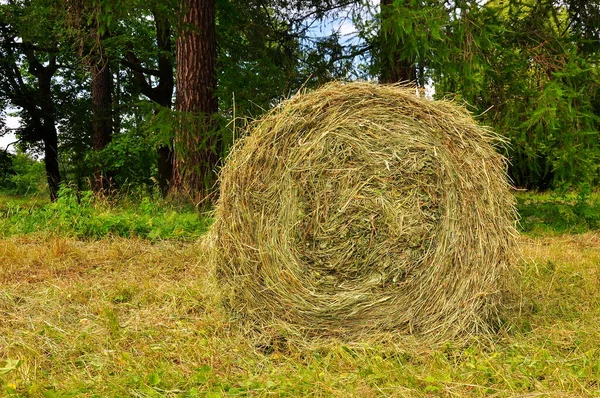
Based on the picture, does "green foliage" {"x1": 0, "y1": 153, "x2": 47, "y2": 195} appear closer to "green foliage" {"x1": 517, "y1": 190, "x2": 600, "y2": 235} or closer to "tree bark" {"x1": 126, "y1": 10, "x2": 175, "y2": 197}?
"tree bark" {"x1": 126, "y1": 10, "x2": 175, "y2": 197}

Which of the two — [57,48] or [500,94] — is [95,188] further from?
[500,94]

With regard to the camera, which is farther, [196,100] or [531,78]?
[531,78]

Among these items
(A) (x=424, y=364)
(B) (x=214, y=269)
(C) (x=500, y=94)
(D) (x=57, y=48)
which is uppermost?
(D) (x=57, y=48)

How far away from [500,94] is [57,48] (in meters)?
14.4

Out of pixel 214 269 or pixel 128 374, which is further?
pixel 214 269

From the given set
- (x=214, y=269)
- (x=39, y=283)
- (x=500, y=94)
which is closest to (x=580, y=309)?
(x=214, y=269)

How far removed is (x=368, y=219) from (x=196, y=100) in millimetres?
5709

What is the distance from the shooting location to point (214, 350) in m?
3.70

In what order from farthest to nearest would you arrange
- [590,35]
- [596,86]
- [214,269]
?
[590,35]
[596,86]
[214,269]

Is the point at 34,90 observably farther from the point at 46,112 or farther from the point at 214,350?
the point at 214,350

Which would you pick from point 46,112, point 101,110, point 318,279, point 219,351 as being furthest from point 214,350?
point 46,112

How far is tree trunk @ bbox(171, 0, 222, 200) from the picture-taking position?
28.8 ft

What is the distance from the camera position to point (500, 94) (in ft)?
30.7

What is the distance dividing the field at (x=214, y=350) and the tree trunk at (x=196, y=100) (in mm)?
3415
